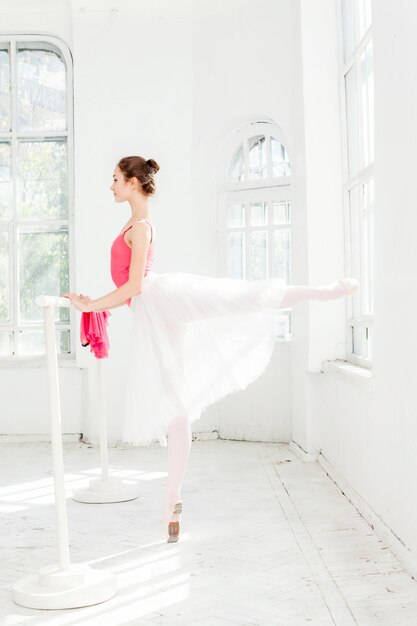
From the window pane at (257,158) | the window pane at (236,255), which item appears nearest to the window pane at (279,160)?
the window pane at (257,158)

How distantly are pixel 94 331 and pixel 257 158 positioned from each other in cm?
359

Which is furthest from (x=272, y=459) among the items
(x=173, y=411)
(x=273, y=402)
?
(x=173, y=411)

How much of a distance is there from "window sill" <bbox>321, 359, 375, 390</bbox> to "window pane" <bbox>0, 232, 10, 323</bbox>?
10.8 ft

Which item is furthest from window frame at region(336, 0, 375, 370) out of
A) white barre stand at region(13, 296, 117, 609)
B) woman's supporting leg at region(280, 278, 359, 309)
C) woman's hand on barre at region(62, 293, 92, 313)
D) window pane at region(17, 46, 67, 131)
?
window pane at region(17, 46, 67, 131)

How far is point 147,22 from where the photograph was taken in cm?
770

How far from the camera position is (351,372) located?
4.96 m

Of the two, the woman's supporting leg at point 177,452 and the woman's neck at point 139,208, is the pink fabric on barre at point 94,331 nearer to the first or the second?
the woman's neck at point 139,208

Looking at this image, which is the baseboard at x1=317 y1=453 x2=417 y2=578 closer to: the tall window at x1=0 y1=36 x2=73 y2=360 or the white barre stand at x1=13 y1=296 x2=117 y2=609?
the white barre stand at x1=13 y1=296 x2=117 y2=609

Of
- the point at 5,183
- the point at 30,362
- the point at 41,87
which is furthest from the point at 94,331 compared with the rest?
the point at 41,87

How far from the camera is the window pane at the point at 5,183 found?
8180 millimetres

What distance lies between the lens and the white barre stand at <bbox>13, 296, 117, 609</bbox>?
3.14 metres

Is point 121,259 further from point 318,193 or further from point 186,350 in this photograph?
point 318,193

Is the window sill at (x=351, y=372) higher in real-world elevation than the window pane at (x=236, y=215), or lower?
lower

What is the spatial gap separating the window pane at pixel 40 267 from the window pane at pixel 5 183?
0.22 m
